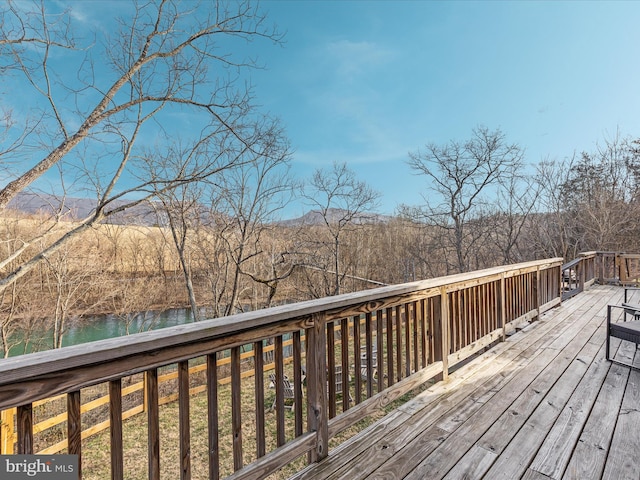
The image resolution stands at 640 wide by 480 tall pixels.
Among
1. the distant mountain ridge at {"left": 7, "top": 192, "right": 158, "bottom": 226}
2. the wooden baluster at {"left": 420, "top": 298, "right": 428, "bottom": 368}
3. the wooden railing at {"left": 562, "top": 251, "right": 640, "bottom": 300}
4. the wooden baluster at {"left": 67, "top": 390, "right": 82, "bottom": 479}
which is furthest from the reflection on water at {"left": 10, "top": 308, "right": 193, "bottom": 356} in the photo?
the wooden railing at {"left": 562, "top": 251, "right": 640, "bottom": 300}

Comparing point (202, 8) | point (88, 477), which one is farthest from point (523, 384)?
point (202, 8)

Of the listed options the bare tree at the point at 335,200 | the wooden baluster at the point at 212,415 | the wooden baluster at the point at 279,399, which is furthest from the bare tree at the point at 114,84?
the wooden baluster at the point at 212,415

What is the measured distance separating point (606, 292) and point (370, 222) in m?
8.78

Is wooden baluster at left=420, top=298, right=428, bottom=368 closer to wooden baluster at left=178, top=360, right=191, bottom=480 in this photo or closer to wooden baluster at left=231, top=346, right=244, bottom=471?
wooden baluster at left=231, top=346, right=244, bottom=471

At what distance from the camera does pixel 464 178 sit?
12562mm

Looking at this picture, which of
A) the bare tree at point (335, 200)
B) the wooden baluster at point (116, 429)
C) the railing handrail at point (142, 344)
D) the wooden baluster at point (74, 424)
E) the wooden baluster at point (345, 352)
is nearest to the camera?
the railing handrail at point (142, 344)

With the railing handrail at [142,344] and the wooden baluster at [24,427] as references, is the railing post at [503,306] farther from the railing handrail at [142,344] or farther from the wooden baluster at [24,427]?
the wooden baluster at [24,427]

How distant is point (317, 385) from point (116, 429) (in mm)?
998

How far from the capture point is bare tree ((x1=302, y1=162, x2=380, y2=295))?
43.4ft

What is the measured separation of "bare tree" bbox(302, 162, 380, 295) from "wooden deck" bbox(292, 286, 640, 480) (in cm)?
1006

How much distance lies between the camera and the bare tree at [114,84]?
5.80 metres

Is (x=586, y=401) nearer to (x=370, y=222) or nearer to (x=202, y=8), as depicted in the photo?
(x=202, y=8)

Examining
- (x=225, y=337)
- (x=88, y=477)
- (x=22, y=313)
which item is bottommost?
(x=88, y=477)

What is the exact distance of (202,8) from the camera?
21.8 ft
